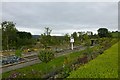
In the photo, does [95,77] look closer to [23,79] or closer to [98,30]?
[23,79]

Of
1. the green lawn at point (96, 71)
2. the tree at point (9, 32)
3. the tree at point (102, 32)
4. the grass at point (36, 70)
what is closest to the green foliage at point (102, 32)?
the tree at point (102, 32)

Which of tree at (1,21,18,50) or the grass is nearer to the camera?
the grass

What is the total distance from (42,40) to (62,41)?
101 ft

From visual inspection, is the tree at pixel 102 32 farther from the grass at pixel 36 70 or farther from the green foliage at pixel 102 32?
the grass at pixel 36 70

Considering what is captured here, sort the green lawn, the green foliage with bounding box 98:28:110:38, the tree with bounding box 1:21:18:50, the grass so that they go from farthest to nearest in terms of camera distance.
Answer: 1. the green foliage with bounding box 98:28:110:38
2. the tree with bounding box 1:21:18:50
3. the grass
4. the green lawn

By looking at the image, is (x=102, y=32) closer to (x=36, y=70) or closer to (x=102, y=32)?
(x=102, y=32)

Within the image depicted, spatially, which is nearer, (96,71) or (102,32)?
(96,71)

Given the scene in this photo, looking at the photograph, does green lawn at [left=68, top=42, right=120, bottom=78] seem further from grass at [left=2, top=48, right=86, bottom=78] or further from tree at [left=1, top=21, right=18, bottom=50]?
tree at [left=1, top=21, right=18, bottom=50]

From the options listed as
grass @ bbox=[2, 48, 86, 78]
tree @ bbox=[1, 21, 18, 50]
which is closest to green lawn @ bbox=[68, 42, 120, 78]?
grass @ bbox=[2, 48, 86, 78]

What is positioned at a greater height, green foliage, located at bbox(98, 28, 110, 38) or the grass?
green foliage, located at bbox(98, 28, 110, 38)

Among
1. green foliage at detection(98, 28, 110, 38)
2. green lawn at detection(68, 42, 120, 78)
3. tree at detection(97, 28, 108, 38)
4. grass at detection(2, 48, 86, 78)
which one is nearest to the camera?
green lawn at detection(68, 42, 120, 78)

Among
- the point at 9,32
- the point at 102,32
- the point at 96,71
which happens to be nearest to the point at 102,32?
the point at 102,32

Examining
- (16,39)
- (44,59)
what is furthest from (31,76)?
(16,39)

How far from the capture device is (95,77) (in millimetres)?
9117
